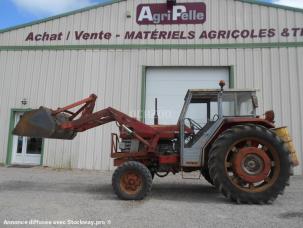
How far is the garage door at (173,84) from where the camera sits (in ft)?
45.4

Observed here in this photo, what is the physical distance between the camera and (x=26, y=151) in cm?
Answer: 1457

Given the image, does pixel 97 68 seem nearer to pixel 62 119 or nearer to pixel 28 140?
pixel 28 140

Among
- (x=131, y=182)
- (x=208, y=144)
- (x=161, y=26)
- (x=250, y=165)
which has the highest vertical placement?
(x=161, y=26)

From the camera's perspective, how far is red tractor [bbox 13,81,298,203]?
6.71 metres

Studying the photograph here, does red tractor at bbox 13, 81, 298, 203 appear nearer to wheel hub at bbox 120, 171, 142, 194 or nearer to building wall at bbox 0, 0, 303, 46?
wheel hub at bbox 120, 171, 142, 194

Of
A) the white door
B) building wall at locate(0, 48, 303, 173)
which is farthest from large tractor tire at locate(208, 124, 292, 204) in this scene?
the white door

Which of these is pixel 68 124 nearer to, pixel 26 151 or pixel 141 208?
pixel 141 208

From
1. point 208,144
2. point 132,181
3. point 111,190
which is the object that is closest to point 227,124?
point 208,144

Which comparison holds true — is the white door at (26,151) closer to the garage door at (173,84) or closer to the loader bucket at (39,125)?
the garage door at (173,84)

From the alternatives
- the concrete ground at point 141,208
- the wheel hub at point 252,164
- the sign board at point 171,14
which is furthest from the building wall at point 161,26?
the wheel hub at point 252,164

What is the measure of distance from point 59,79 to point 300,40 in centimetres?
992

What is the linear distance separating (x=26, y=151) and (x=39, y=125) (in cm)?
768

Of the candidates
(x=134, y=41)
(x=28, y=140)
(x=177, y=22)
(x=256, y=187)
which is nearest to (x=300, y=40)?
(x=177, y=22)

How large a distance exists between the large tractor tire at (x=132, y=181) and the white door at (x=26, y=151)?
327 inches
